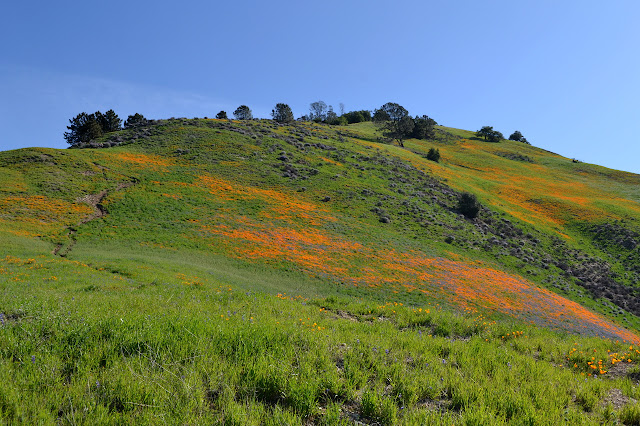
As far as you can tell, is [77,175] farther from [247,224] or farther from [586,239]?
[586,239]

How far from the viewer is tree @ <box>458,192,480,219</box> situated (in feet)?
192

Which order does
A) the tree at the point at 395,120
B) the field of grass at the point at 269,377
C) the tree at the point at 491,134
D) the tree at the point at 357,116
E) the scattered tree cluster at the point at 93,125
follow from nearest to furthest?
the field of grass at the point at 269,377 < the scattered tree cluster at the point at 93,125 < the tree at the point at 395,120 < the tree at the point at 491,134 < the tree at the point at 357,116

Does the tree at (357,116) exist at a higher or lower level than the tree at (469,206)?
higher

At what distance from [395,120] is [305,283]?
10156 centimetres

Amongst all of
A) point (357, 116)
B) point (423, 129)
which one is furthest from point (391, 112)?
point (357, 116)

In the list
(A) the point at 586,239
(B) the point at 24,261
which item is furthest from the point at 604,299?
(B) the point at 24,261

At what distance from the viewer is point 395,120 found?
11656 cm

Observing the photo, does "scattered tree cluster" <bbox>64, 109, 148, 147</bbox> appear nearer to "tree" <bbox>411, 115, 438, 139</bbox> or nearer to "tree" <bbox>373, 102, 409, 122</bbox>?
"tree" <bbox>373, 102, 409, 122</bbox>

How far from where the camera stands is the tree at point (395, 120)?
113812 mm

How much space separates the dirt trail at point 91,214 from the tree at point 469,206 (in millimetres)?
56016

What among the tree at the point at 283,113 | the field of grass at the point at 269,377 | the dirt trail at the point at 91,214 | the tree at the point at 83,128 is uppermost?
the tree at the point at 283,113

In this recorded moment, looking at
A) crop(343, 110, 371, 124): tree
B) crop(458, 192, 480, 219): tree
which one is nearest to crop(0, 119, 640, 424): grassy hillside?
crop(458, 192, 480, 219): tree

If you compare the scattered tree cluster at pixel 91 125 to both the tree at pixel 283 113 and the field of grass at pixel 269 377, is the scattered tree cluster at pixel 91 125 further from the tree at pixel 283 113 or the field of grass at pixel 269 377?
the field of grass at pixel 269 377

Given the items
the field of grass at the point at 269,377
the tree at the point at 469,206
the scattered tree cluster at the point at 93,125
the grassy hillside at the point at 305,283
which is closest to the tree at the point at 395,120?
the grassy hillside at the point at 305,283
